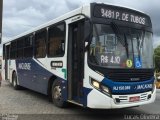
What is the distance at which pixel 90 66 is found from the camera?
9344mm

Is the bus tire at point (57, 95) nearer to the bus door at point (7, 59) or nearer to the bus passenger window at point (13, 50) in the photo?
the bus passenger window at point (13, 50)

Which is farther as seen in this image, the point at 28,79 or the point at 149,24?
the point at 28,79

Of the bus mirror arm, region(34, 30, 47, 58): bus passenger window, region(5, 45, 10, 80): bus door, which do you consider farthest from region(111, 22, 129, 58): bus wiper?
region(5, 45, 10, 80): bus door

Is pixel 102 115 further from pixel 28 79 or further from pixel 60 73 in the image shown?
pixel 28 79

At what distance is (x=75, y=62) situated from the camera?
10.4 meters

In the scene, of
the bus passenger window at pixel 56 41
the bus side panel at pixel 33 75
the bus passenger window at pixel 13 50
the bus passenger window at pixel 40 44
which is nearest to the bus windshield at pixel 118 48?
the bus passenger window at pixel 56 41

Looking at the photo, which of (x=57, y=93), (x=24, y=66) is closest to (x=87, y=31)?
(x=57, y=93)

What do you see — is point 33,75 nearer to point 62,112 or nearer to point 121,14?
point 62,112

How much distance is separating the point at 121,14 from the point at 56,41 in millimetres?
2746

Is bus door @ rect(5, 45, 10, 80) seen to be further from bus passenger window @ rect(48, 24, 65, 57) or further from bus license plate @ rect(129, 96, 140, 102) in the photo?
bus license plate @ rect(129, 96, 140, 102)

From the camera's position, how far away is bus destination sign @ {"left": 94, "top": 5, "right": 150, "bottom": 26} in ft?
31.7

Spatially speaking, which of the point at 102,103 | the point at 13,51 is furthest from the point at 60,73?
the point at 13,51

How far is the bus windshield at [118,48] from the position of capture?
9.38m

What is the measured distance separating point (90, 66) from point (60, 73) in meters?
A: 2.14
